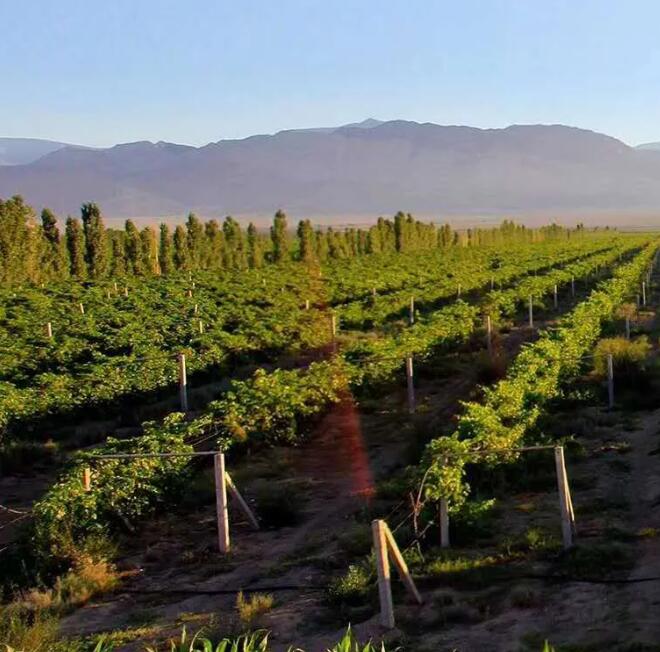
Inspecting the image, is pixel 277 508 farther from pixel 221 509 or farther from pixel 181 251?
pixel 181 251

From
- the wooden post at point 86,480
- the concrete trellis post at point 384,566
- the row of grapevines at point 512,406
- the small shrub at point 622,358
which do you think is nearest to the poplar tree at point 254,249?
the row of grapevines at point 512,406

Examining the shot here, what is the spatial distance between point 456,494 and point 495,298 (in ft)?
79.3

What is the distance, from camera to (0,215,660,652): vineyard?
902 centimetres

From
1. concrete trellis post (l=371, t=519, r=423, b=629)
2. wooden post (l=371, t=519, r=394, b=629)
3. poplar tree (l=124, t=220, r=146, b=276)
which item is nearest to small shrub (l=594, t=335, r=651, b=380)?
concrete trellis post (l=371, t=519, r=423, b=629)

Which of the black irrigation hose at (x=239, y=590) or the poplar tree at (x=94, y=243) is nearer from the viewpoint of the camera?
the black irrigation hose at (x=239, y=590)

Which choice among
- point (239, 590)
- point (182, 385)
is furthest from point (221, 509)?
point (182, 385)

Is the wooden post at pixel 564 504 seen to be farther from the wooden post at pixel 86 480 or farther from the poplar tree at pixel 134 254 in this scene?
the poplar tree at pixel 134 254

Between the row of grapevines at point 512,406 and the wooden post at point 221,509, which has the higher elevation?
the row of grapevines at point 512,406

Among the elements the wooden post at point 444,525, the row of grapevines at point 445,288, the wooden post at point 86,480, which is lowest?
the wooden post at point 444,525

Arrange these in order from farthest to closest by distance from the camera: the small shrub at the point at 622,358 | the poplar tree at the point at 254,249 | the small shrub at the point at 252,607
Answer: the poplar tree at the point at 254,249 < the small shrub at the point at 622,358 < the small shrub at the point at 252,607

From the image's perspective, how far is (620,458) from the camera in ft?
49.6

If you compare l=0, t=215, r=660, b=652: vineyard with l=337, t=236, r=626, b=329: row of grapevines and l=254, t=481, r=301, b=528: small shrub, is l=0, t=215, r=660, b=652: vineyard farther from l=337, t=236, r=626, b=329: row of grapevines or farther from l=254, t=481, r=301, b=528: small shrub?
l=337, t=236, r=626, b=329: row of grapevines

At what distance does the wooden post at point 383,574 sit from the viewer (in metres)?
8.45

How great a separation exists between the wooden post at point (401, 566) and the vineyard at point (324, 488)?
4 cm
